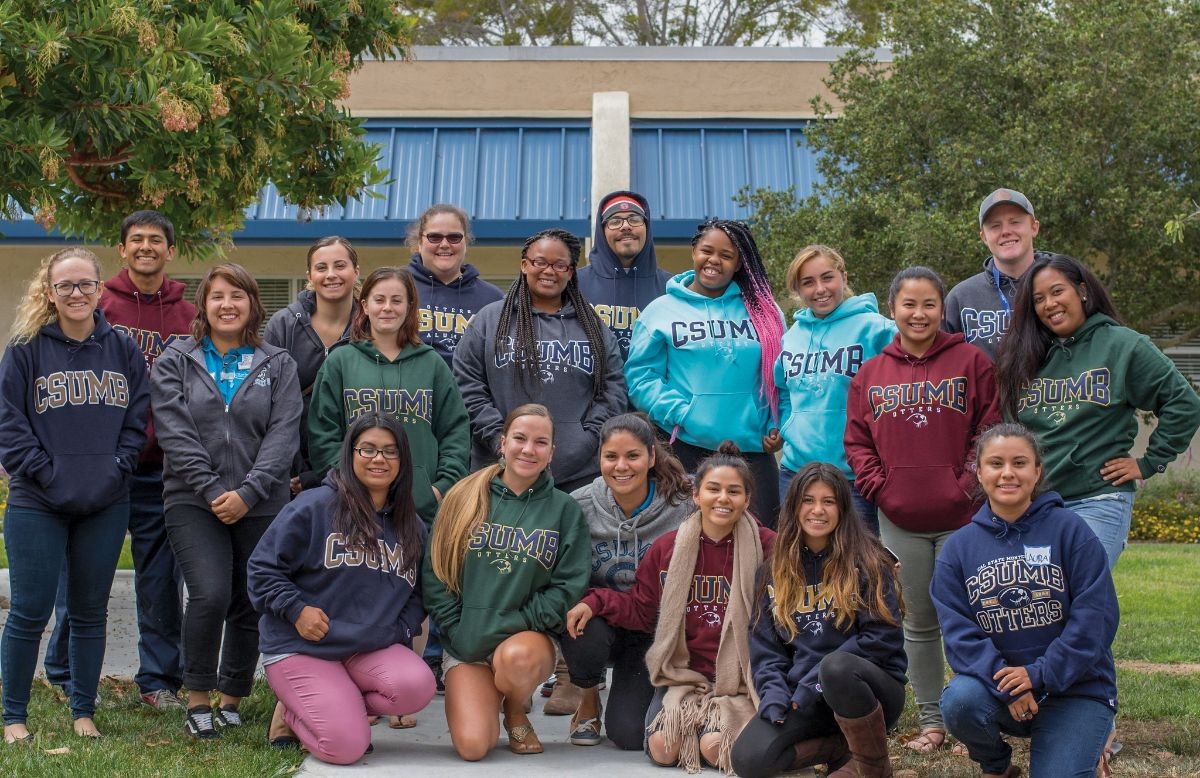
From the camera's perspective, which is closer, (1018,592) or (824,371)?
(1018,592)

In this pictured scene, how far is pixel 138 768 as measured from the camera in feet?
15.5

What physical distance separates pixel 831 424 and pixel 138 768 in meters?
3.14

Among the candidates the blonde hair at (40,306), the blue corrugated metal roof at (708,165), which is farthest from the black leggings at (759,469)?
the blue corrugated metal roof at (708,165)

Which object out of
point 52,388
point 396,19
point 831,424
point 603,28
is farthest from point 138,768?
point 603,28

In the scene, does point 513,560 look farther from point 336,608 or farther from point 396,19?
point 396,19

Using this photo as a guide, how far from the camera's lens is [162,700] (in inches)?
230

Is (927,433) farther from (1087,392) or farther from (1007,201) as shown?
(1007,201)

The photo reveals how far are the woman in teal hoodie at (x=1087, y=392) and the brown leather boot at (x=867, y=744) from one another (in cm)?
116

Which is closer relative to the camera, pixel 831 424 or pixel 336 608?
pixel 336 608

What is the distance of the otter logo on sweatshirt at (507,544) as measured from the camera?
5332 millimetres

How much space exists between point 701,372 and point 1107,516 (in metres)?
1.87

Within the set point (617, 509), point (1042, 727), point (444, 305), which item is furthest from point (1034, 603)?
point (444, 305)

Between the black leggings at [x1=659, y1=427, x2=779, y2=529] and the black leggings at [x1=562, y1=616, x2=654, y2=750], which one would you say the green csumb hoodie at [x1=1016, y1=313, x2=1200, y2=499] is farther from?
the black leggings at [x1=562, y1=616, x2=654, y2=750]

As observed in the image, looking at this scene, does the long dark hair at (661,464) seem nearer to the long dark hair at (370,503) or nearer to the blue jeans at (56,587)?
the long dark hair at (370,503)
